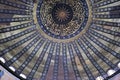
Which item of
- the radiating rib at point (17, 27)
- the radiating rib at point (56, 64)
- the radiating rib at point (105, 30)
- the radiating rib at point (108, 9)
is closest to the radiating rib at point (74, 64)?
the radiating rib at point (56, 64)

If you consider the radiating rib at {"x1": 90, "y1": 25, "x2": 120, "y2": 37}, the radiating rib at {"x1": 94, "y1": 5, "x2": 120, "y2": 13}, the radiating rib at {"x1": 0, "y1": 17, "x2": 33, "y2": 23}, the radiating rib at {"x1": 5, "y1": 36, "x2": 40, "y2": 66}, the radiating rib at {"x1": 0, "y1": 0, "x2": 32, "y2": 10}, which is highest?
the radiating rib at {"x1": 0, "y1": 0, "x2": 32, "y2": 10}

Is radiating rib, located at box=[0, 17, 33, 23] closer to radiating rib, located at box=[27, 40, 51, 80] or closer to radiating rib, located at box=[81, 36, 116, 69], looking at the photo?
radiating rib, located at box=[27, 40, 51, 80]

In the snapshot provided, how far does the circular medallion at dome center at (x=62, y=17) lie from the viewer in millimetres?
21797

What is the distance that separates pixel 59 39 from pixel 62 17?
2.00m

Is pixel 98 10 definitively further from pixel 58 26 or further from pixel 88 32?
pixel 58 26

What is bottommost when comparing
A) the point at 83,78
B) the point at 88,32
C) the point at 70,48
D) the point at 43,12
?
the point at 83,78

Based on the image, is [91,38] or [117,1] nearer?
[117,1]

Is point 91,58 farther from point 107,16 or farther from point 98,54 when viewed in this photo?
point 107,16

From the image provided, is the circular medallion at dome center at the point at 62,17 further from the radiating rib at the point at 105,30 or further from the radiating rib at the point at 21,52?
the radiating rib at the point at 21,52

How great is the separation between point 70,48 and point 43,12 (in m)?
3.98

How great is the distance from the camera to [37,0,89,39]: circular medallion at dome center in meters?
21.8

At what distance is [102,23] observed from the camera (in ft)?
68.5

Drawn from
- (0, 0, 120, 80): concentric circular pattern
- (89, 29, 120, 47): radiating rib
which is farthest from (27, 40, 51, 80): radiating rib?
(89, 29, 120, 47): radiating rib

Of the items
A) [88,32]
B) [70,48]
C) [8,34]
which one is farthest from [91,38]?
[8,34]
